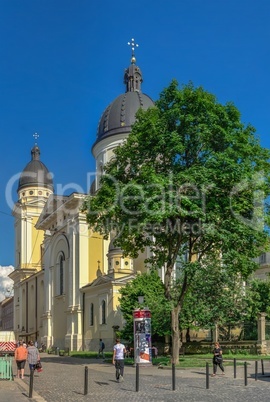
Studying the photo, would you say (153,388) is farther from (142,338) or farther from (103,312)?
(103,312)

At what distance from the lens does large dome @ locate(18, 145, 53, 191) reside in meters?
87.4

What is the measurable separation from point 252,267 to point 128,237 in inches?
265

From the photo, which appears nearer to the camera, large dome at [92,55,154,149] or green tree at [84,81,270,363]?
green tree at [84,81,270,363]

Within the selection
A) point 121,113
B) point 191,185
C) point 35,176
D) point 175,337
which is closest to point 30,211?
point 35,176

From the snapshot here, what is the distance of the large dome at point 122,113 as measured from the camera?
62.0m

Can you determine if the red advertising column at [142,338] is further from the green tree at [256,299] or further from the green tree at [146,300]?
the green tree at [256,299]

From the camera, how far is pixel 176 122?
30.3 meters

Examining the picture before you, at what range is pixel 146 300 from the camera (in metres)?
41.2

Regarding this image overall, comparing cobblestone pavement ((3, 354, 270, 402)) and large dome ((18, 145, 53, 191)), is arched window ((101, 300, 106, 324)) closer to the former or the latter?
cobblestone pavement ((3, 354, 270, 402))

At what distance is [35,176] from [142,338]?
61543 millimetres

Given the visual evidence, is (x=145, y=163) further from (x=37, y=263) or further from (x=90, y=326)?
(x=37, y=263)

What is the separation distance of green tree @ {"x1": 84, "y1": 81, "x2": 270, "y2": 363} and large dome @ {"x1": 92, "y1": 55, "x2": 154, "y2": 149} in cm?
3029

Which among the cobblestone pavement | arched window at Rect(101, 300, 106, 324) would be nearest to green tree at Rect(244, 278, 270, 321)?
arched window at Rect(101, 300, 106, 324)

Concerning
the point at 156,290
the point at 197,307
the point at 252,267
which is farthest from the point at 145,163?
the point at 156,290
